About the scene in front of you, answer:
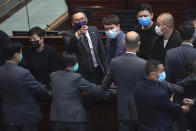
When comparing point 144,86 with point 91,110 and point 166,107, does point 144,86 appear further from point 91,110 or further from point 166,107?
point 91,110

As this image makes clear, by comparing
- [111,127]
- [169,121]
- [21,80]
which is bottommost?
[111,127]

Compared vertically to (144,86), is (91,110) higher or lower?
lower

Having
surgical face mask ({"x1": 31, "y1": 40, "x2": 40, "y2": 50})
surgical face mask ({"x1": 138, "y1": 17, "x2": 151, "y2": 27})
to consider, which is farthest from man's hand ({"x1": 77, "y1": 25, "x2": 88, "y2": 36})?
surgical face mask ({"x1": 138, "y1": 17, "x2": 151, "y2": 27})

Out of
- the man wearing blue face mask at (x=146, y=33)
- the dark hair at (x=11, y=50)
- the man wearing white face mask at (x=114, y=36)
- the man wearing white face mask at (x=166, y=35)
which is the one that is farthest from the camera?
the man wearing blue face mask at (x=146, y=33)

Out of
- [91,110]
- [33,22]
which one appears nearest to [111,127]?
[91,110]

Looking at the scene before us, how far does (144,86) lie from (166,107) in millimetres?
230

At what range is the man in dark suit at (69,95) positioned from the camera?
12.0 ft

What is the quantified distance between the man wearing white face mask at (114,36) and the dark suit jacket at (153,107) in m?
1.10

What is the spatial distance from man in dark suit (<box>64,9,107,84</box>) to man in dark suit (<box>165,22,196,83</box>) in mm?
945

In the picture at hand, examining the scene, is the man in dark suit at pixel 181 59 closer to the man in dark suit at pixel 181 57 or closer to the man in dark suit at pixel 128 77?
the man in dark suit at pixel 181 57

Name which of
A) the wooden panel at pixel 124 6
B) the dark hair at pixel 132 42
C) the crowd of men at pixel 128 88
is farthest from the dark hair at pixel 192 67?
the wooden panel at pixel 124 6

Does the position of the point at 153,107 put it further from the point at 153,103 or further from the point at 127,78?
the point at 127,78

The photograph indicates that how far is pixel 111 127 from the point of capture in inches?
170

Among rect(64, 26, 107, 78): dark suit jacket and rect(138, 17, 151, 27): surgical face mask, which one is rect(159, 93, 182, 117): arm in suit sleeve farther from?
rect(138, 17, 151, 27): surgical face mask
